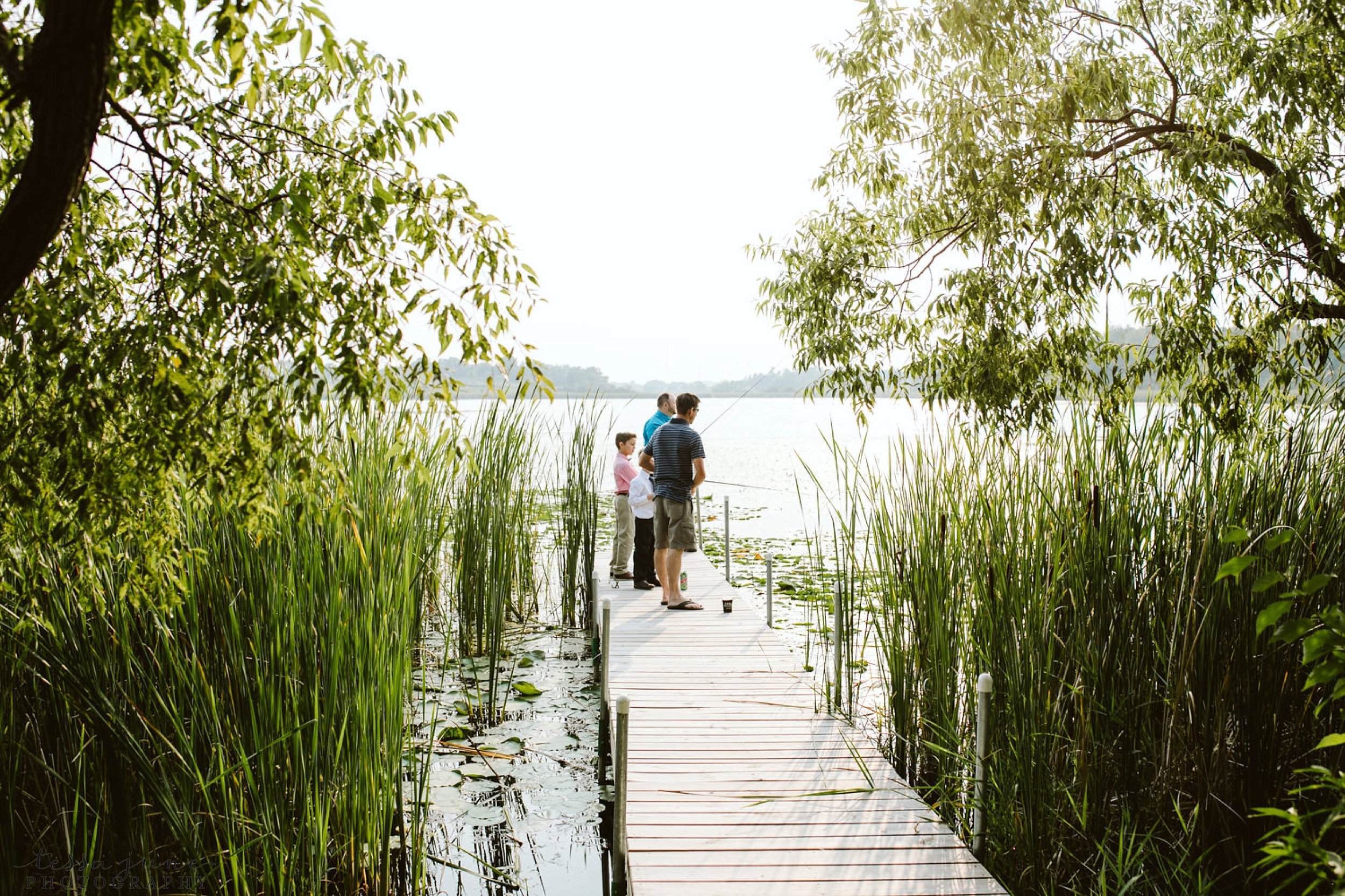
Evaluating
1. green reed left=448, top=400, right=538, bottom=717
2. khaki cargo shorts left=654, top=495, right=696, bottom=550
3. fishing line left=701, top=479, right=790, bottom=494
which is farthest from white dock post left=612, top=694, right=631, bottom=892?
fishing line left=701, top=479, right=790, bottom=494

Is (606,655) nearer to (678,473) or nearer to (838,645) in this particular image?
(838,645)

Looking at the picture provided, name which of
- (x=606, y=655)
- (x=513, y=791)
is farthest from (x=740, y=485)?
(x=513, y=791)

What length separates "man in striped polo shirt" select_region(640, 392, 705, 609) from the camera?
6.37 metres

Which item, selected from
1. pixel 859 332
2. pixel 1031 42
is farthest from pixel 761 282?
pixel 1031 42

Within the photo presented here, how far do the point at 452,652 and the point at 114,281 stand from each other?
4.76 m

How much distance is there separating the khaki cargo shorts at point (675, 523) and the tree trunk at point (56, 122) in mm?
4791

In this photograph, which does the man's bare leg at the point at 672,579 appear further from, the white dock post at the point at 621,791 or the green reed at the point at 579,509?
the white dock post at the point at 621,791

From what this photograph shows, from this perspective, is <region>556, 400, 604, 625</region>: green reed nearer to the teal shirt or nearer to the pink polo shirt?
the pink polo shirt

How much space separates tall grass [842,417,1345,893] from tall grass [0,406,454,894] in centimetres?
199

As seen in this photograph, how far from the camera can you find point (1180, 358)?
515 centimetres

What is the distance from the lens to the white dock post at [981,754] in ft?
10.5

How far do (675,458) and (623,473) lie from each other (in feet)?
5.20

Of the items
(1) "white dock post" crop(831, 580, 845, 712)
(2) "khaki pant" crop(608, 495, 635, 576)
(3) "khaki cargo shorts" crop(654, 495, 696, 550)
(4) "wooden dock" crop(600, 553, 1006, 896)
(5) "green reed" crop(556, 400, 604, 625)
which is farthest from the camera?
(2) "khaki pant" crop(608, 495, 635, 576)

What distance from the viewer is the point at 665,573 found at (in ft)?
23.2
